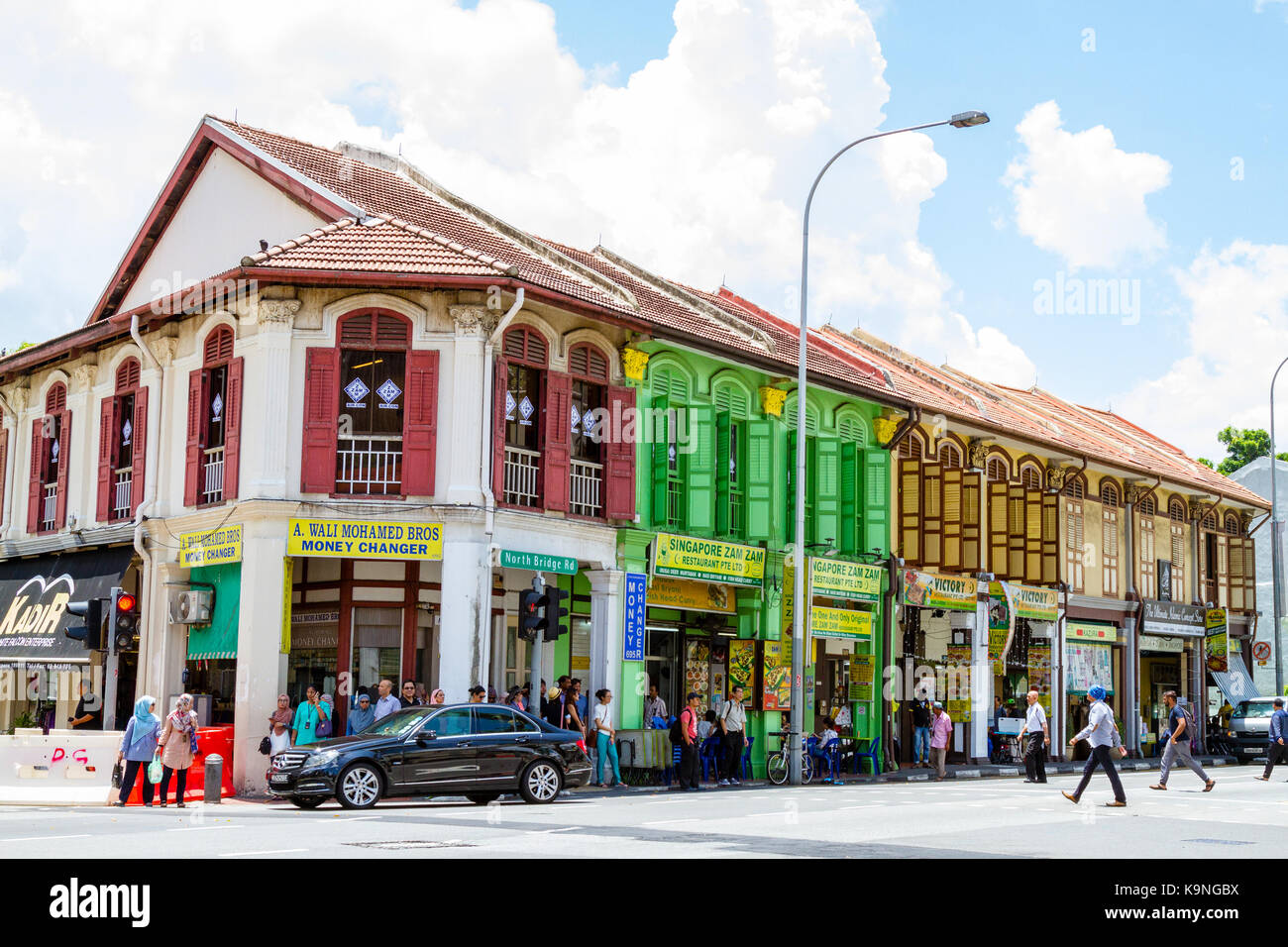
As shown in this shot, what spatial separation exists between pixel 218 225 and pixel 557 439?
7.65 meters

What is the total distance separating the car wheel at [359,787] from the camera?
18141mm

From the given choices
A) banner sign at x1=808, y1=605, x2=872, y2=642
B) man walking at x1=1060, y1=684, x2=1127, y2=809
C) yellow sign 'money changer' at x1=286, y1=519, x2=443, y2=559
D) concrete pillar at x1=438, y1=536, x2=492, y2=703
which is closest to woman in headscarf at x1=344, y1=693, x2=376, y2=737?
concrete pillar at x1=438, y1=536, x2=492, y2=703

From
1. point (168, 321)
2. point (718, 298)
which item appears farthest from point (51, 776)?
point (718, 298)

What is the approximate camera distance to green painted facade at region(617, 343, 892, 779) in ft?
87.7

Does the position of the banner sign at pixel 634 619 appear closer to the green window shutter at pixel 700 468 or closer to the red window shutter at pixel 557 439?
the green window shutter at pixel 700 468

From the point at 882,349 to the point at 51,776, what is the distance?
26.6 metres

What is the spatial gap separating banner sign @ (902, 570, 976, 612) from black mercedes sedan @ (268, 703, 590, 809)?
14198 millimetres

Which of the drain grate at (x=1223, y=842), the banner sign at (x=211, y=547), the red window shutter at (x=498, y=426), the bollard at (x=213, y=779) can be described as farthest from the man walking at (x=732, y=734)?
the drain grate at (x=1223, y=842)

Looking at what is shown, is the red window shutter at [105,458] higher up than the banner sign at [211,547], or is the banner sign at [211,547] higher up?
the red window shutter at [105,458]

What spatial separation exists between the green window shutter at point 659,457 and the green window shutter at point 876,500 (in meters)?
6.40

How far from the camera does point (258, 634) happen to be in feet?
74.3

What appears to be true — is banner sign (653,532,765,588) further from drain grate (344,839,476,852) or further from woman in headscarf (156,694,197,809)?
drain grate (344,839,476,852)

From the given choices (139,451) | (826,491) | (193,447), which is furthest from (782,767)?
(139,451)
